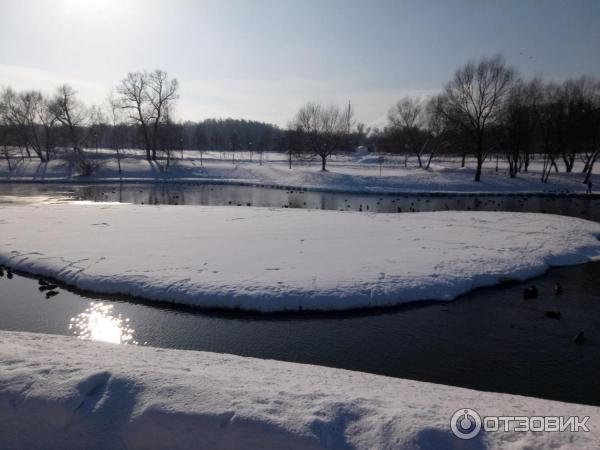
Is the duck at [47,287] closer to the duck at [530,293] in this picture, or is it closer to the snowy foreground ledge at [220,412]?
the snowy foreground ledge at [220,412]

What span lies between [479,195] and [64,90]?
7076 cm

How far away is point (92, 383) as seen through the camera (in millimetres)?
5371

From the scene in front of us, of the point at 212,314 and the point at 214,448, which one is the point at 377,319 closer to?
the point at 212,314

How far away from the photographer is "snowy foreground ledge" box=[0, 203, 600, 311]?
12.0 meters

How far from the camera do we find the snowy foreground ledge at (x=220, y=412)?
4.56 meters

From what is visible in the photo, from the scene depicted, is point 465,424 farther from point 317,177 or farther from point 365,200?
point 317,177

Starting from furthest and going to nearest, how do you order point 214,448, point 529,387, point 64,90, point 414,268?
point 64,90, point 414,268, point 529,387, point 214,448

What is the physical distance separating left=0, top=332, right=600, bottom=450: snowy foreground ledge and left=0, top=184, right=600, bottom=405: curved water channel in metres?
1.83

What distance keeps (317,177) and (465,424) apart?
4763 cm

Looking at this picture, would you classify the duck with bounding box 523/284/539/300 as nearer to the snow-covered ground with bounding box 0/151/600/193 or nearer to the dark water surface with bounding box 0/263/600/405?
the dark water surface with bounding box 0/263/600/405

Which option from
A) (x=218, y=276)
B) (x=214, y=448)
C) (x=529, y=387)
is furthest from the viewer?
(x=218, y=276)

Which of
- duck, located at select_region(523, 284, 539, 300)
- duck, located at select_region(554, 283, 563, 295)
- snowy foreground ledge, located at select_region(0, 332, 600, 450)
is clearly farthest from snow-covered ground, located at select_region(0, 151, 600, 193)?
snowy foreground ledge, located at select_region(0, 332, 600, 450)

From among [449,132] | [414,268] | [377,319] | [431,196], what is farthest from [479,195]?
[377,319]

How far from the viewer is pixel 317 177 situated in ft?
169
